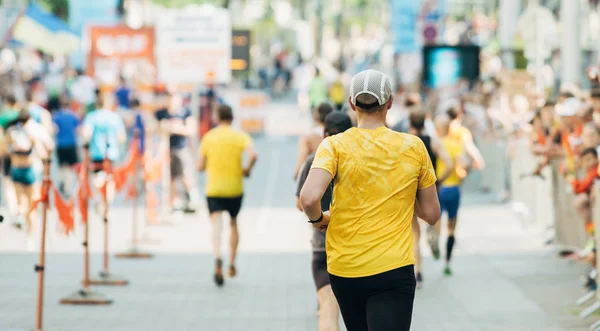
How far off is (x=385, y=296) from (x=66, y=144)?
1680 cm

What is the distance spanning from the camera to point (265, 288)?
13359 mm

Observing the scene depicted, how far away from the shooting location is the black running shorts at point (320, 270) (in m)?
9.06

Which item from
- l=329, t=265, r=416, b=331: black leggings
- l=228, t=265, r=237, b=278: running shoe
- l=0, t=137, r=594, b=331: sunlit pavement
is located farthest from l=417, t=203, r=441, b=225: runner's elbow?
l=228, t=265, r=237, b=278: running shoe

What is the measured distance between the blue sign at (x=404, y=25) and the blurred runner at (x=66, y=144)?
51.2ft

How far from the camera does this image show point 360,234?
245 inches

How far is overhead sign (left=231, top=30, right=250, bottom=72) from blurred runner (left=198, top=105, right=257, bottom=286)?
25.8 metres

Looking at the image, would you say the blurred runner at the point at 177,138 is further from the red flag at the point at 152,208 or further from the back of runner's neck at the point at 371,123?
the back of runner's neck at the point at 371,123

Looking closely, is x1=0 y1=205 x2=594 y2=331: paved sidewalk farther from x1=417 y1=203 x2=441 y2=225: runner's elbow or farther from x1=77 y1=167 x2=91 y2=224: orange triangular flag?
x1=417 y1=203 x2=441 y2=225: runner's elbow

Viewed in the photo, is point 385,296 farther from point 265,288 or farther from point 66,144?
point 66,144

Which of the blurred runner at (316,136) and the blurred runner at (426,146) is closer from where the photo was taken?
the blurred runner at (316,136)

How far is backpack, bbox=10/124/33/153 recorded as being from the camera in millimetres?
16969

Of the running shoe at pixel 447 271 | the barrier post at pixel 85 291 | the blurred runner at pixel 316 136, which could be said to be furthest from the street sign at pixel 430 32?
the blurred runner at pixel 316 136

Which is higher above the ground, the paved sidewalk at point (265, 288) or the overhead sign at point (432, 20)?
the overhead sign at point (432, 20)

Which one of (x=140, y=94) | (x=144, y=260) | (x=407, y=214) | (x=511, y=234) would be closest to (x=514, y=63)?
(x=140, y=94)
